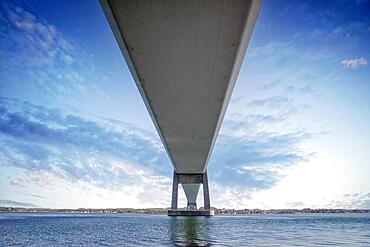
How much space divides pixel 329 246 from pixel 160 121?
1204 centimetres

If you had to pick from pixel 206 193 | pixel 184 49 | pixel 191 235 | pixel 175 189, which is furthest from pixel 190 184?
pixel 184 49

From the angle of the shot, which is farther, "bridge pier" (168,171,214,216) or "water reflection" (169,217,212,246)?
"bridge pier" (168,171,214,216)

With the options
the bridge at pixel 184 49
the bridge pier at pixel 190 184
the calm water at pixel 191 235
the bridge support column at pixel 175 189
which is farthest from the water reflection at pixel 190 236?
the bridge pier at pixel 190 184

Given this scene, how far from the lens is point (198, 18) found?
30.6 ft

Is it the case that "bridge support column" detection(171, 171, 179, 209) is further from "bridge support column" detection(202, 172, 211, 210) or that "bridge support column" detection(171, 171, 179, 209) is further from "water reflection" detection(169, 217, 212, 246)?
"water reflection" detection(169, 217, 212, 246)

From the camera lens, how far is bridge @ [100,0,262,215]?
8.84 m

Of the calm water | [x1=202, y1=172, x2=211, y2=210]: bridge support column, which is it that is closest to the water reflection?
the calm water

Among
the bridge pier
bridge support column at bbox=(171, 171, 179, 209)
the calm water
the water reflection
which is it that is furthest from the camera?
the bridge pier

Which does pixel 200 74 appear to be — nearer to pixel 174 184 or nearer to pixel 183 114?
pixel 183 114

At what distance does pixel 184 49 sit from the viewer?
11281 millimetres

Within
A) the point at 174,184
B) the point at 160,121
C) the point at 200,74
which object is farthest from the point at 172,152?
the point at 200,74

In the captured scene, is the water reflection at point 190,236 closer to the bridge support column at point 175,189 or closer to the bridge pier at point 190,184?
the bridge support column at point 175,189

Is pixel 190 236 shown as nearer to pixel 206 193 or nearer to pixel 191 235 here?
pixel 191 235

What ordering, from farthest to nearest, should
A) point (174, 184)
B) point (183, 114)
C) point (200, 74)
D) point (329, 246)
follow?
point (174, 184), point (183, 114), point (200, 74), point (329, 246)
